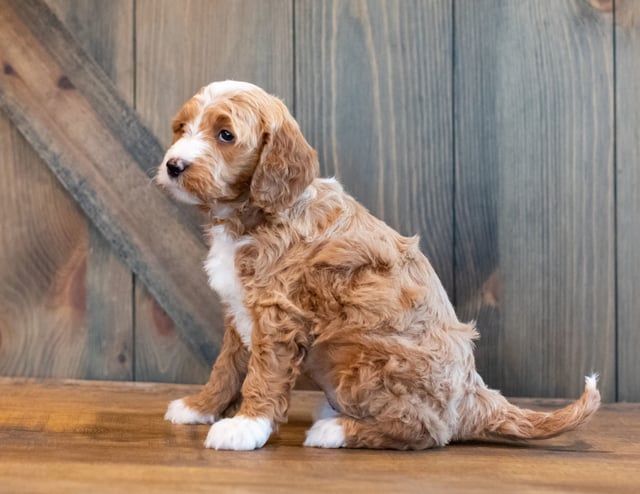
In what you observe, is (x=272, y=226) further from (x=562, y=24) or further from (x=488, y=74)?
(x=562, y=24)

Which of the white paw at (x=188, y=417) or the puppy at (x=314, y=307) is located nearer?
the puppy at (x=314, y=307)

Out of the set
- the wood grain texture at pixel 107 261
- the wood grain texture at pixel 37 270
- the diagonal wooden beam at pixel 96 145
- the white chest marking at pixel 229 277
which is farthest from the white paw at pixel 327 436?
the wood grain texture at pixel 37 270

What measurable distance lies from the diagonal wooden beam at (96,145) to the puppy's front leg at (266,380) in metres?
0.73

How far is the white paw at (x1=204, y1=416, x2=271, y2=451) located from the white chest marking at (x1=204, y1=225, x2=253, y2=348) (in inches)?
8.6

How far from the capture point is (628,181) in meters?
2.48

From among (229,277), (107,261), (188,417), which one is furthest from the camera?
(107,261)

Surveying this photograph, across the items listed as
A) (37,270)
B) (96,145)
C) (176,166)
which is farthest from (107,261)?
(176,166)

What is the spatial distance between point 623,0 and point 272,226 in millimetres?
1310

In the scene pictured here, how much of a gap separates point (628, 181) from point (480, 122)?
47 cm

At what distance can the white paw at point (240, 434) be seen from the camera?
72.6 inches

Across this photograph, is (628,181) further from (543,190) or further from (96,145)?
(96,145)

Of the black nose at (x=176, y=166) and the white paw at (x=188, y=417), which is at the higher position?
the black nose at (x=176, y=166)

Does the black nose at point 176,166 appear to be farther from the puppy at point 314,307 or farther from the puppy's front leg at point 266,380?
the puppy's front leg at point 266,380

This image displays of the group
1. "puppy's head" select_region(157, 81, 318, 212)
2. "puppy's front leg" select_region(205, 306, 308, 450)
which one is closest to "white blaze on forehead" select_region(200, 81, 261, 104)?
"puppy's head" select_region(157, 81, 318, 212)
